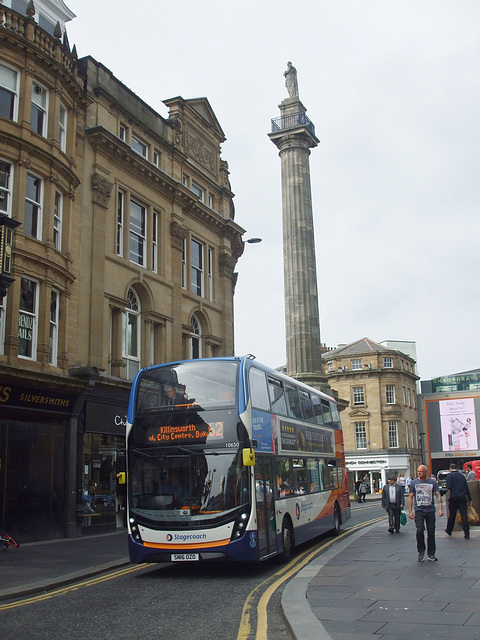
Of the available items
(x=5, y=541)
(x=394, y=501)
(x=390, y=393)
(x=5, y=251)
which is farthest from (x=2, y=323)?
(x=390, y=393)

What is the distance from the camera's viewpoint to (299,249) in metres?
40.9

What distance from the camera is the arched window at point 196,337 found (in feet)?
90.6

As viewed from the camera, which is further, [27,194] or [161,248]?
[161,248]

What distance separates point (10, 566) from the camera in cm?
1238

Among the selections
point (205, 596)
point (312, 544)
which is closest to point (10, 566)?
point (205, 596)

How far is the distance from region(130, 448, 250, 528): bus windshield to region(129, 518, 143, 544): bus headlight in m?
0.13

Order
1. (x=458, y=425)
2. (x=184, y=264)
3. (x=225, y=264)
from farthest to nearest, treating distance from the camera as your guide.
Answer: (x=458, y=425)
(x=225, y=264)
(x=184, y=264)

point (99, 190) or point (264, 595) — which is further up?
point (99, 190)

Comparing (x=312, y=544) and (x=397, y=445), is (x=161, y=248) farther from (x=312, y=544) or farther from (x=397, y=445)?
(x=397, y=445)

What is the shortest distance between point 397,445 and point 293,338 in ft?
112

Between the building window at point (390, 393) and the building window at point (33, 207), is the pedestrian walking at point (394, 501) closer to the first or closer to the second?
the building window at point (33, 207)

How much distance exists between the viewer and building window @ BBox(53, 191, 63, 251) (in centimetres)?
1950

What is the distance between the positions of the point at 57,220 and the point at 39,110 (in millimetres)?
3201

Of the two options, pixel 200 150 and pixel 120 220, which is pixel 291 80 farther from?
pixel 120 220
